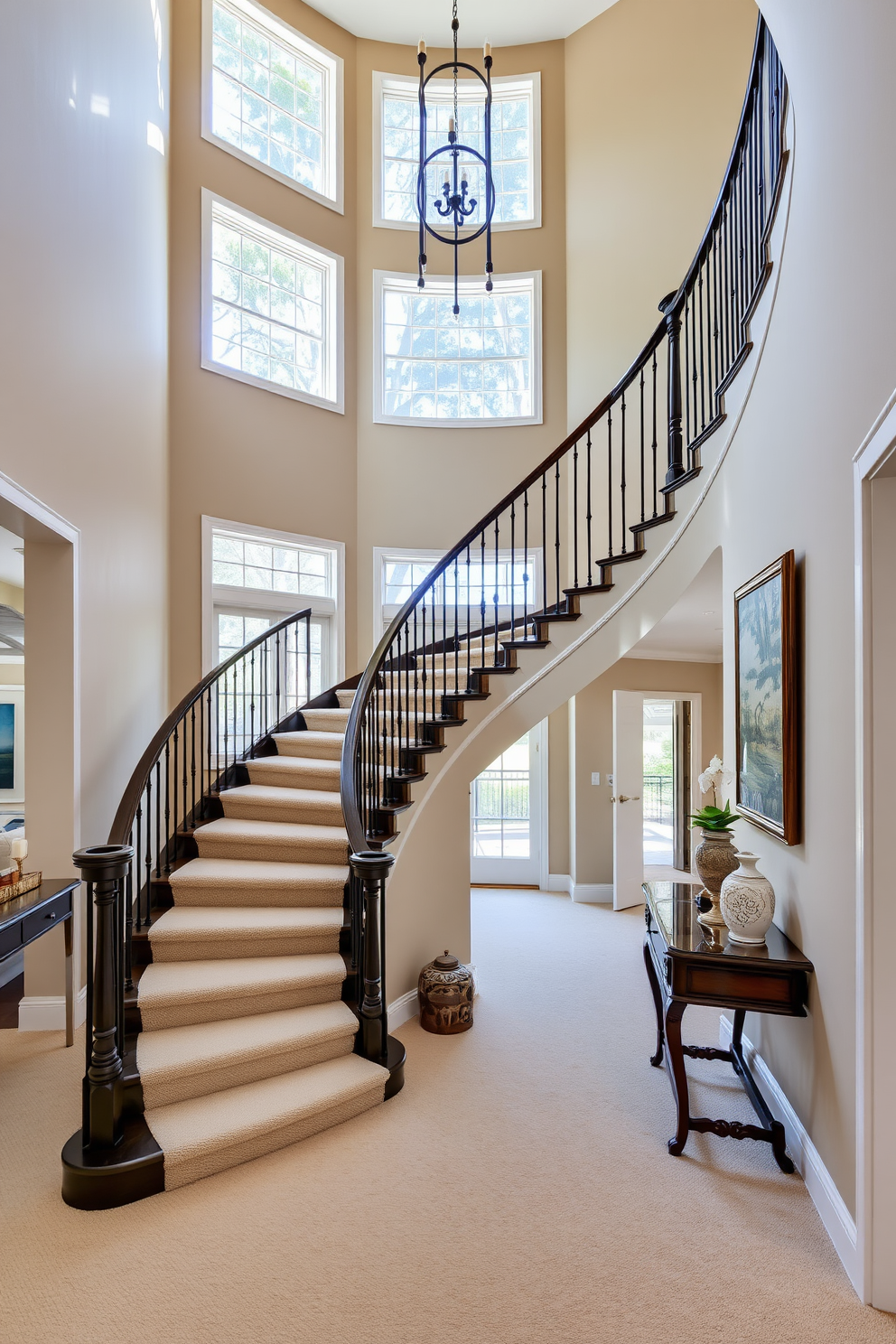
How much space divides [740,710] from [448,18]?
745cm

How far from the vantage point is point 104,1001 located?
277 centimetres

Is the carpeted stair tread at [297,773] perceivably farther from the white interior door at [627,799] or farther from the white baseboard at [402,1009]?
the white interior door at [627,799]

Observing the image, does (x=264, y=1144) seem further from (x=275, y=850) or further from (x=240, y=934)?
(x=275, y=850)

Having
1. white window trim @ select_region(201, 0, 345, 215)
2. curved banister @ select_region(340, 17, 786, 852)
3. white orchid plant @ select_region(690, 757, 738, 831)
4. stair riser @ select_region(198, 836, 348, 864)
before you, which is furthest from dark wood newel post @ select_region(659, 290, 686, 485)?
white window trim @ select_region(201, 0, 345, 215)

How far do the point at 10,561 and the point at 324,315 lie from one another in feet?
12.0

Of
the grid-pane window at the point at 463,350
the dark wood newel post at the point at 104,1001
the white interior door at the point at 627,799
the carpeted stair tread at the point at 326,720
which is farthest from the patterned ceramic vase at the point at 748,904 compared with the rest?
the grid-pane window at the point at 463,350

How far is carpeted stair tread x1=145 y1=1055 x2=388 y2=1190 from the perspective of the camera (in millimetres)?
2721

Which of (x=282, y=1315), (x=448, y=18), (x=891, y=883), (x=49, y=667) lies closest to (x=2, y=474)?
(x=49, y=667)

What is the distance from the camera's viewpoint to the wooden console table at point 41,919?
3.17 m

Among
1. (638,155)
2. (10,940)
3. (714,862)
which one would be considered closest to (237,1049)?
(10,940)

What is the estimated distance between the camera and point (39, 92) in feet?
11.5

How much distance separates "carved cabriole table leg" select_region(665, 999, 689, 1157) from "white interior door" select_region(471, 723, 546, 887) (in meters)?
4.50

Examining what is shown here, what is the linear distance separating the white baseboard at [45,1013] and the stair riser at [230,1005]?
39.7 inches

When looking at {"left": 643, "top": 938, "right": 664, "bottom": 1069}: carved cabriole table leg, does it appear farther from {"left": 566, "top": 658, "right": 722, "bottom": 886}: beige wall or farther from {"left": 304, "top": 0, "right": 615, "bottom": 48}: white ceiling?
{"left": 304, "top": 0, "right": 615, "bottom": 48}: white ceiling
